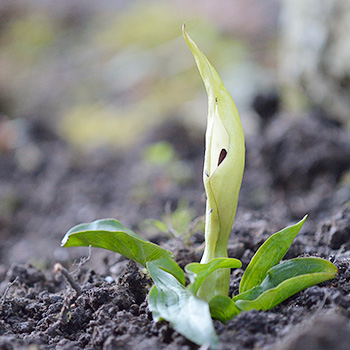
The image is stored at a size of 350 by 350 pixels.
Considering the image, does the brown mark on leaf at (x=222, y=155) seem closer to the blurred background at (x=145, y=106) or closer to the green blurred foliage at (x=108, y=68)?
the blurred background at (x=145, y=106)

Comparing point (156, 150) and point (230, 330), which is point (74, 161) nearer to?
point (156, 150)

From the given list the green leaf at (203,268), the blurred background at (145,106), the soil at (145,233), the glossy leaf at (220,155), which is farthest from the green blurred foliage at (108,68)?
the green leaf at (203,268)

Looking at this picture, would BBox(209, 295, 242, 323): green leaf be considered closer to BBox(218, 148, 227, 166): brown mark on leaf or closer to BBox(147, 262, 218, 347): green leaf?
BBox(147, 262, 218, 347): green leaf

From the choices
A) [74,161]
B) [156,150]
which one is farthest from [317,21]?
[74,161]

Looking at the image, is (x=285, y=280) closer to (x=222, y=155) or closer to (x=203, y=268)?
(x=203, y=268)

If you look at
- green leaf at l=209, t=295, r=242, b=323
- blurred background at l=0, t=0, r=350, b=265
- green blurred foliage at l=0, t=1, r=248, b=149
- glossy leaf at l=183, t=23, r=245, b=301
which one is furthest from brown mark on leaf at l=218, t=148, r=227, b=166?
green blurred foliage at l=0, t=1, r=248, b=149

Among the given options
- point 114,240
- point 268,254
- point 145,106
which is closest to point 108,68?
point 145,106
